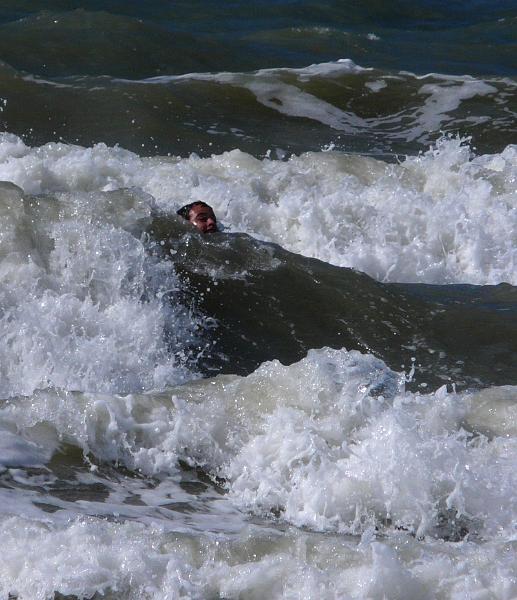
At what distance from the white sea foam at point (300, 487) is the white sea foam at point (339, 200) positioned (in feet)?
10.9

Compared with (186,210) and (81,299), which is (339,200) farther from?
(81,299)

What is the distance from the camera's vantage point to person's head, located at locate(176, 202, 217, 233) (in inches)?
360

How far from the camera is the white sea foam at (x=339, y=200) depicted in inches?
401

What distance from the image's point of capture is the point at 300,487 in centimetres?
595

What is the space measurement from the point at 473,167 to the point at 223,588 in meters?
7.54

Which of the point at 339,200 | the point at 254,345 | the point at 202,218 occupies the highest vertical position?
the point at 202,218

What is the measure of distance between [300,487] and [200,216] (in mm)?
3658

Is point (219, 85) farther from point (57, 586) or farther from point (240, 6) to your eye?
point (57, 586)

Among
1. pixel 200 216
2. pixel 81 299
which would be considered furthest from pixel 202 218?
pixel 81 299

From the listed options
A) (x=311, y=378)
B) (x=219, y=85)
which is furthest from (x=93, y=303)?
(x=219, y=85)

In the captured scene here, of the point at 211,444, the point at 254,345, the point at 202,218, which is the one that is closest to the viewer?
the point at 211,444

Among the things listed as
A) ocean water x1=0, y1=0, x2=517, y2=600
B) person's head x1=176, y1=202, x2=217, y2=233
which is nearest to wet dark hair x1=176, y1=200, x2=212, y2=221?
person's head x1=176, y1=202, x2=217, y2=233

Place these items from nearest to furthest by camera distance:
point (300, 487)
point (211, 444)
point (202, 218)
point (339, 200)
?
point (300, 487) → point (211, 444) → point (202, 218) → point (339, 200)

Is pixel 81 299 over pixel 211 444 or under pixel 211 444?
over
